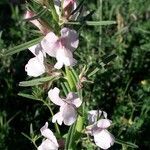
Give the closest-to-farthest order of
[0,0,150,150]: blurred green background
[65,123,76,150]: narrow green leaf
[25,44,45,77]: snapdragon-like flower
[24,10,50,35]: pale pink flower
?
[24,10,50,35]: pale pink flower < [25,44,45,77]: snapdragon-like flower < [65,123,76,150]: narrow green leaf < [0,0,150,150]: blurred green background

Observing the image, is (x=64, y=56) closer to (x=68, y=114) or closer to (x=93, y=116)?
(x=68, y=114)

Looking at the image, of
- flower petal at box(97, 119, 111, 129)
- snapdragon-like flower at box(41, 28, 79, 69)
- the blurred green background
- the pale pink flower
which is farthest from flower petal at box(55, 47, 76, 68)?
the blurred green background

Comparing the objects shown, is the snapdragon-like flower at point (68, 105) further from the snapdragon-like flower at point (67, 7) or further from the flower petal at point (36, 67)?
the snapdragon-like flower at point (67, 7)

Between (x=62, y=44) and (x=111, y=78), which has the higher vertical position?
(x=62, y=44)

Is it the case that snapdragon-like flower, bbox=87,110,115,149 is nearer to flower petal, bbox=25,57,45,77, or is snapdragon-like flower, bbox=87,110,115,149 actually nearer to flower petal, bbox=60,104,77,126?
flower petal, bbox=60,104,77,126

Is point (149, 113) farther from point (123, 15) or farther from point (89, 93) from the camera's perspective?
point (123, 15)

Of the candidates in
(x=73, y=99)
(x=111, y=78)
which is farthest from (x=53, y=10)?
(x=111, y=78)

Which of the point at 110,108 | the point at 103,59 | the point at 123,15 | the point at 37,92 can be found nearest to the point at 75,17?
the point at 103,59
